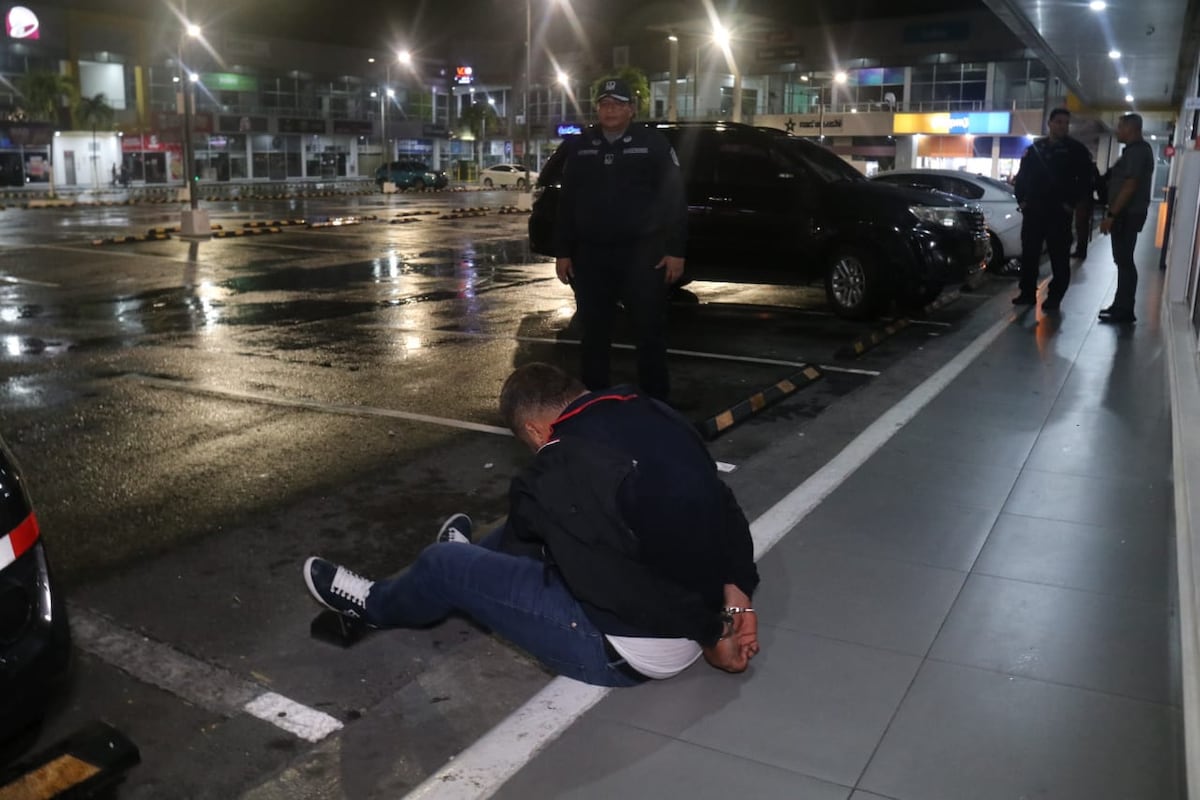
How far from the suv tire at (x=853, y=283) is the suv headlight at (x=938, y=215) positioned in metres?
0.64

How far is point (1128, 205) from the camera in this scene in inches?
409

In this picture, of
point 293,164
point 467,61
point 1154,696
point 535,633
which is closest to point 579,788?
point 535,633

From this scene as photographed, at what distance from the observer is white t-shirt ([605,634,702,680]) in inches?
133

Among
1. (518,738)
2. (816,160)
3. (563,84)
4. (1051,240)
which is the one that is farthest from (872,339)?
(563,84)

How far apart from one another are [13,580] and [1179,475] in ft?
16.1

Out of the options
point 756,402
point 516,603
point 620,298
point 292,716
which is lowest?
point 292,716

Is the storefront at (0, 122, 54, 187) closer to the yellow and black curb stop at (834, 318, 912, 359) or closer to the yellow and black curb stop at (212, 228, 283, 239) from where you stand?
the yellow and black curb stop at (212, 228, 283, 239)

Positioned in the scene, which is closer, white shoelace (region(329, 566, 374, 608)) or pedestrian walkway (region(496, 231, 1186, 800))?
pedestrian walkway (region(496, 231, 1186, 800))

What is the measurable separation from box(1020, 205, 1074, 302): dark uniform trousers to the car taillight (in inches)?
410

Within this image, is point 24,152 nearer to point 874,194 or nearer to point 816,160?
point 816,160

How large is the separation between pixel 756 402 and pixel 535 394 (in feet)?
13.9

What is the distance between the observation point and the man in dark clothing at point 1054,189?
1106 centimetres

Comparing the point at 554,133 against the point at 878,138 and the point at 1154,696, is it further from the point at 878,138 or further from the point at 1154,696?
the point at 1154,696

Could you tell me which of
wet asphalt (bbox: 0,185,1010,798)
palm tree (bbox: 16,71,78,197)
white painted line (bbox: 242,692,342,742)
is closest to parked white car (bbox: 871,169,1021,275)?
wet asphalt (bbox: 0,185,1010,798)
